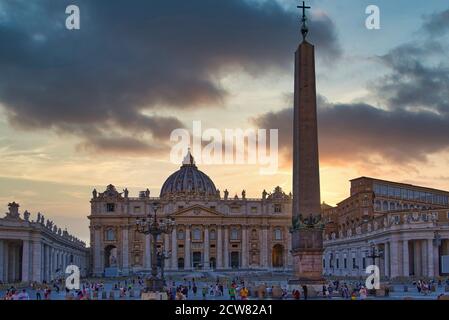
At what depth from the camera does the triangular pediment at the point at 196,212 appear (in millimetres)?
111250

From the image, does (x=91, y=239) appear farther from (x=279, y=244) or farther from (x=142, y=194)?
(x=279, y=244)

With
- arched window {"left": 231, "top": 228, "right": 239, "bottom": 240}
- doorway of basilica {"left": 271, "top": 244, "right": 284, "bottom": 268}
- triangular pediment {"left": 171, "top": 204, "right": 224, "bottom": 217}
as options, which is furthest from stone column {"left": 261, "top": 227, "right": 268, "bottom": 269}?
triangular pediment {"left": 171, "top": 204, "right": 224, "bottom": 217}

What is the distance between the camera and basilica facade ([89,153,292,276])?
110812mm

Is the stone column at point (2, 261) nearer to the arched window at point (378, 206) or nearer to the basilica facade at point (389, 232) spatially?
the basilica facade at point (389, 232)

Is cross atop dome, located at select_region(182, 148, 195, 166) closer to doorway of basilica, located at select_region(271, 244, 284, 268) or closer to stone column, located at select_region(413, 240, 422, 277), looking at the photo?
doorway of basilica, located at select_region(271, 244, 284, 268)

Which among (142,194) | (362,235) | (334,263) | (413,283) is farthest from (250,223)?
(413,283)

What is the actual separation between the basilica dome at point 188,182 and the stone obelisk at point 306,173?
320ft

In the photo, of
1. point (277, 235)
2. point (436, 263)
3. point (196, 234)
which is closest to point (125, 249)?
Result: point (196, 234)

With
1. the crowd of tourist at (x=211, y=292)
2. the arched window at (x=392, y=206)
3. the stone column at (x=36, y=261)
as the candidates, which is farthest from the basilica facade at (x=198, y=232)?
the crowd of tourist at (x=211, y=292)

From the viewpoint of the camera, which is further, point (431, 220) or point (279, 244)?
point (279, 244)

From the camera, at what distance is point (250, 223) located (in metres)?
114

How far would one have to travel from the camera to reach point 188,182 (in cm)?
13175
